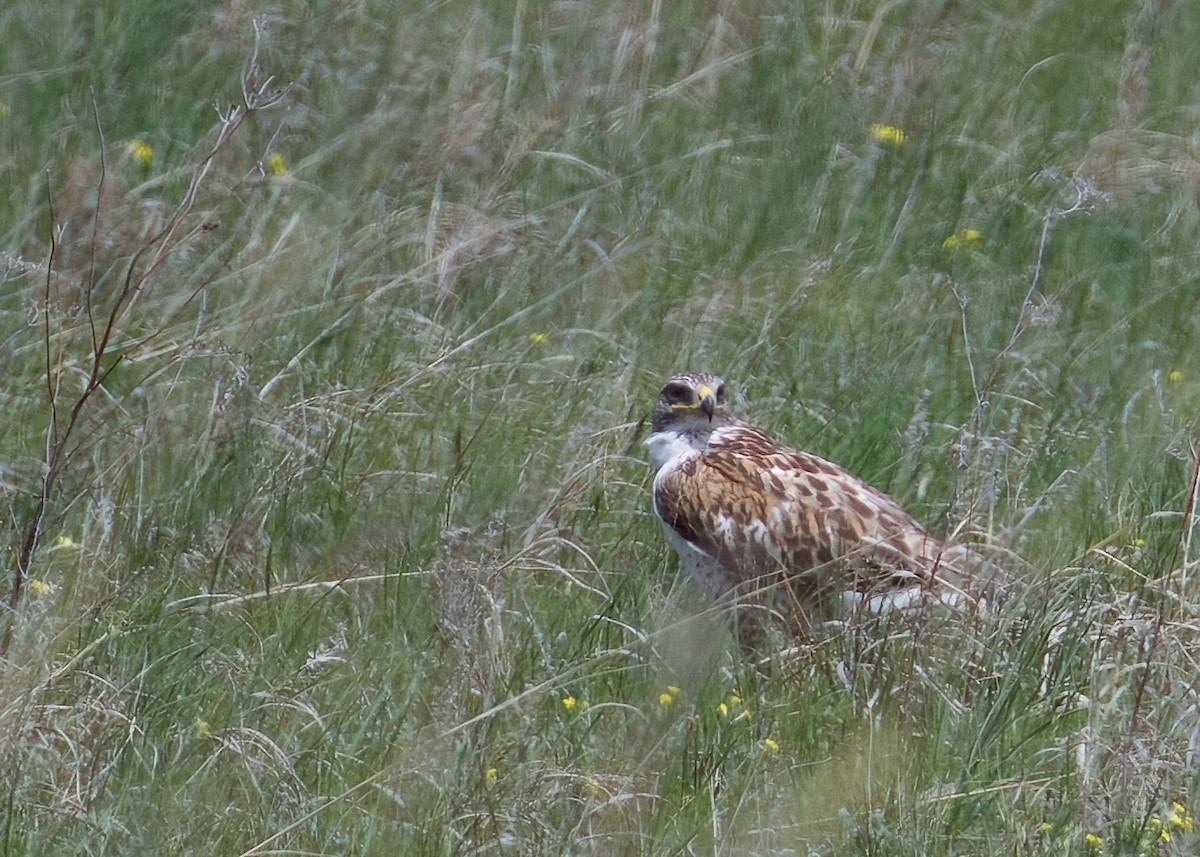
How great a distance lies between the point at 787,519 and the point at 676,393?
68 centimetres

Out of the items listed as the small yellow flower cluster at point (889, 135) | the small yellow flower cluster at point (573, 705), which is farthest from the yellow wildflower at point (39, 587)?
the small yellow flower cluster at point (889, 135)

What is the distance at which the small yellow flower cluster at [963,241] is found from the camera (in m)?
7.93

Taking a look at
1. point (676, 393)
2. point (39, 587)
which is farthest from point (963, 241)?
point (39, 587)

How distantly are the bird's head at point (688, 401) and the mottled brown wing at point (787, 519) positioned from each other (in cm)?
21

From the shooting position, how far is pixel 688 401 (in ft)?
20.4

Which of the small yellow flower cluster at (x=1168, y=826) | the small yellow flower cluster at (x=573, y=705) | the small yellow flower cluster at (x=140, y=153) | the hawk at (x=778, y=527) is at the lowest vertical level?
the small yellow flower cluster at (x=140, y=153)

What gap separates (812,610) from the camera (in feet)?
18.0

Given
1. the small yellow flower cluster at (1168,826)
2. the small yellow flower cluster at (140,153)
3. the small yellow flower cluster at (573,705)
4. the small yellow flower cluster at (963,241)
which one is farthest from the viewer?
the small yellow flower cluster at (140,153)

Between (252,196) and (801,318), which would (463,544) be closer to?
(801,318)

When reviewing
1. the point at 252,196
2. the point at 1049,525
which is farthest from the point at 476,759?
the point at 252,196

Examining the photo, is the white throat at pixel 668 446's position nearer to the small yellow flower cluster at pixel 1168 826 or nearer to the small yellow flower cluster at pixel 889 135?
the small yellow flower cluster at pixel 1168 826

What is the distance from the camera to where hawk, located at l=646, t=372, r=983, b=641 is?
5445mm

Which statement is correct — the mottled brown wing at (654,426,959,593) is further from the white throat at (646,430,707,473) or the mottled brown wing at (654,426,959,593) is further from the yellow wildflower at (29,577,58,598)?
the yellow wildflower at (29,577,58,598)

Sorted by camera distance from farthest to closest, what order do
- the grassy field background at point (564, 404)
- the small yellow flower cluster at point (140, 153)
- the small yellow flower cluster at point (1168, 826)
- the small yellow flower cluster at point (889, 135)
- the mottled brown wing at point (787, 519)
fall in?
1. the small yellow flower cluster at point (889, 135)
2. the small yellow flower cluster at point (140, 153)
3. the mottled brown wing at point (787, 519)
4. the grassy field background at point (564, 404)
5. the small yellow flower cluster at point (1168, 826)
